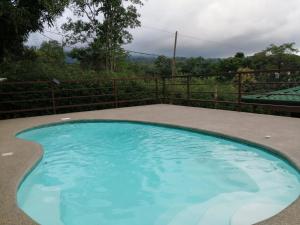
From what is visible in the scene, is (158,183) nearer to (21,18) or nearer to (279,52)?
(21,18)

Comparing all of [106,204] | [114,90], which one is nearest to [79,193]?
[106,204]

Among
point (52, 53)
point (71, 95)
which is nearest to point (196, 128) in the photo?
point (71, 95)

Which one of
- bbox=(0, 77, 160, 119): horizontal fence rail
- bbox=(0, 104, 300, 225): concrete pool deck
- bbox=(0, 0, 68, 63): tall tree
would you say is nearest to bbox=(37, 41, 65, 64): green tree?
bbox=(0, 0, 68, 63): tall tree

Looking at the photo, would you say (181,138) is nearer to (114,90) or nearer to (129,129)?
(129,129)

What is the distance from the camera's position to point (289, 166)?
11.4 feet

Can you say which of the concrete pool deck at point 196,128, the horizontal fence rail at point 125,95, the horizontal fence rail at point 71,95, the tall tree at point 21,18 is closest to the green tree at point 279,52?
the horizontal fence rail at point 125,95

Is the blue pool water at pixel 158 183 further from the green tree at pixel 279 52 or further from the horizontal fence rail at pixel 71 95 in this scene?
the green tree at pixel 279 52

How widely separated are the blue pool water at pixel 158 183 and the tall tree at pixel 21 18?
4.06 m

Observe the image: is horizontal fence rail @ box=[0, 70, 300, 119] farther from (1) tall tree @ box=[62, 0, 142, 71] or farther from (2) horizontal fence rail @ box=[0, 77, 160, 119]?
(1) tall tree @ box=[62, 0, 142, 71]

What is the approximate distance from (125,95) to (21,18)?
365cm

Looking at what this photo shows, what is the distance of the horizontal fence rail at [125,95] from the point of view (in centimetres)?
739

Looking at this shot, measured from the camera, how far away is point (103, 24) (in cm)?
1419

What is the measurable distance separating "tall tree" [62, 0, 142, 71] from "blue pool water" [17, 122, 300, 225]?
376 inches

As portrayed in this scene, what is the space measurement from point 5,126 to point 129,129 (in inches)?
104
